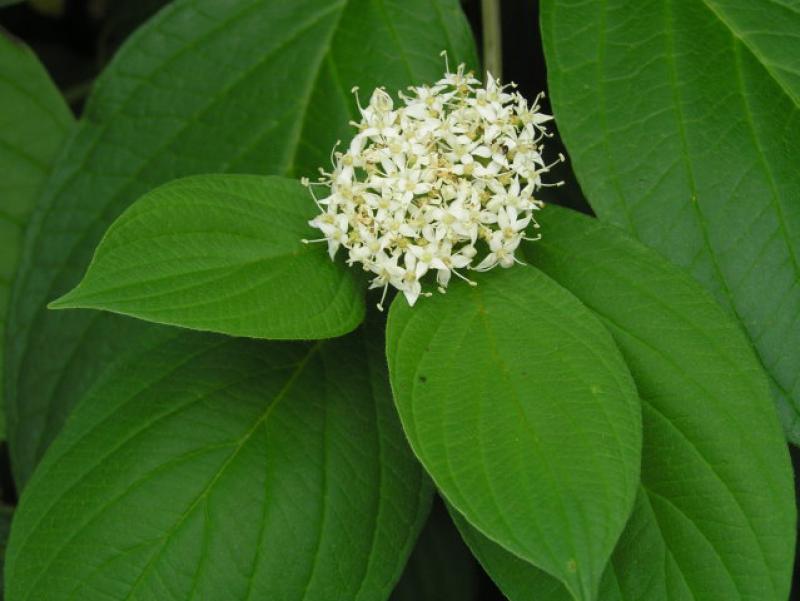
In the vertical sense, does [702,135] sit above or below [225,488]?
above

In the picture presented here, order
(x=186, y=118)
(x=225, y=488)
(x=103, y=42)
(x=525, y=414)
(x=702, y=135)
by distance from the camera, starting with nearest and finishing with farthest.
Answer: (x=525, y=414) → (x=225, y=488) → (x=702, y=135) → (x=186, y=118) → (x=103, y=42)

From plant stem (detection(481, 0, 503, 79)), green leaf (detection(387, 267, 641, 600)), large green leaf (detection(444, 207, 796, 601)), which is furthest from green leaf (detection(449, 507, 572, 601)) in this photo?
plant stem (detection(481, 0, 503, 79))

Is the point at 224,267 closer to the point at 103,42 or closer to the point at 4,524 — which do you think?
the point at 4,524

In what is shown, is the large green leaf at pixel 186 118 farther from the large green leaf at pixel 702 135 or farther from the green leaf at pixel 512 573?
the green leaf at pixel 512 573

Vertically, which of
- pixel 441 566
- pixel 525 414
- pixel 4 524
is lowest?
pixel 441 566

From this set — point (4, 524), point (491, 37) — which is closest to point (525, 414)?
point (491, 37)

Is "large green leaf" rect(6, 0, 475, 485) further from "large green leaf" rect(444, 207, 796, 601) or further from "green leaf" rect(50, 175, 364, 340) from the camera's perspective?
"large green leaf" rect(444, 207, 796, 601)
